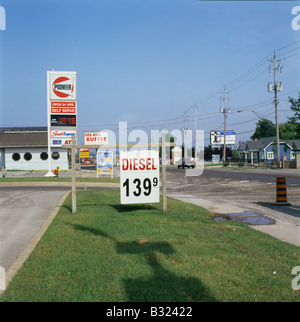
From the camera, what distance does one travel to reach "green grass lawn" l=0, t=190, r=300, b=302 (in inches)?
179

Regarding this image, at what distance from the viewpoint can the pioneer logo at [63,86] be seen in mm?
29172

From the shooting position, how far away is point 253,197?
1691cm

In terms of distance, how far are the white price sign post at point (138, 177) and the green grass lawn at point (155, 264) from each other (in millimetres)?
1659

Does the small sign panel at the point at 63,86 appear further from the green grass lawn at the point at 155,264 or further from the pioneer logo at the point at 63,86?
the green grass lawn at the point at 155,264

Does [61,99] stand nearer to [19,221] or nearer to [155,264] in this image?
[19,221]

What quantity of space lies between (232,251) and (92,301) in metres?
3.02

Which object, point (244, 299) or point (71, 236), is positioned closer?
point (244, 299)

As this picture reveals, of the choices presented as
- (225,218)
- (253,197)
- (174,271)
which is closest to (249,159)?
(253,197)

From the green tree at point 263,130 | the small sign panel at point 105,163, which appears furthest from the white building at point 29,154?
the green tree at point 263,130

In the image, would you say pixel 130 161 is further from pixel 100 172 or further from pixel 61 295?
pixel 100 172

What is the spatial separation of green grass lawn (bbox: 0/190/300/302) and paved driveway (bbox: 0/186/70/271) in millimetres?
595

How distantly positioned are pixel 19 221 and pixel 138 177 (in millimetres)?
3739

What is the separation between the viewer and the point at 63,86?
2934 centimetres

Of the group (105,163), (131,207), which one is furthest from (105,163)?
(131,207)
